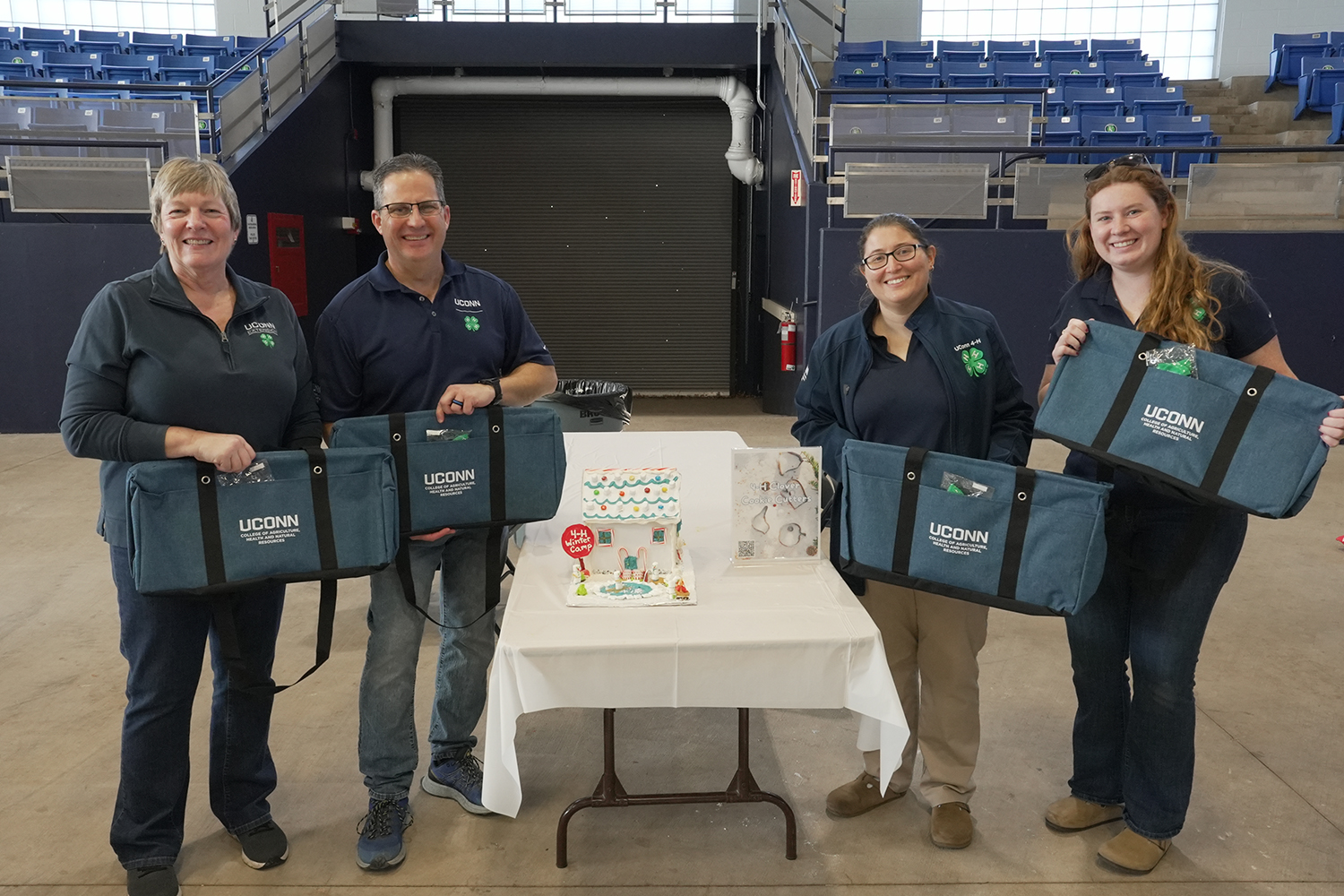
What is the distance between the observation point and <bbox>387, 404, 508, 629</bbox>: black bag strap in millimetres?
2244

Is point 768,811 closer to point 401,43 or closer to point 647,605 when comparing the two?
point 647,605

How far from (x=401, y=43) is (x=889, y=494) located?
28.0 feet

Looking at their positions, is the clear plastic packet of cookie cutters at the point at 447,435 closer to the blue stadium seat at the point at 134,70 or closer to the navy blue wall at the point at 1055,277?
the navy blue wall at the point at 1055,277

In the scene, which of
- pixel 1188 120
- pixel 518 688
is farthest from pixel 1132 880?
pixel 1188 120

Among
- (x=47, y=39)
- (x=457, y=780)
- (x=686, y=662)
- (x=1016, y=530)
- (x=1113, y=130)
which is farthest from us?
(x=47, y=39)

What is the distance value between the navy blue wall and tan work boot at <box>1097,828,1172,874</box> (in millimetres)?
5566

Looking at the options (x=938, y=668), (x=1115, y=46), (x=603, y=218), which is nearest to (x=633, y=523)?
(x=938, y=668)

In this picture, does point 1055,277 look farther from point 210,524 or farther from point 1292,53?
point 210,524

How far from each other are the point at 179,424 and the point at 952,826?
1987 millimetres

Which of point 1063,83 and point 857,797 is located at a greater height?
point 1063,83

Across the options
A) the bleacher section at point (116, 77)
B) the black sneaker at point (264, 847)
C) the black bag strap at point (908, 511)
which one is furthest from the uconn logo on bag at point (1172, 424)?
the bleacher section at point (116, 77)

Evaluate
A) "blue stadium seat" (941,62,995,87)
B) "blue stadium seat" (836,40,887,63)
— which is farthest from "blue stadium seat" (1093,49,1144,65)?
"blue stadium seat" (836,40,887,63)

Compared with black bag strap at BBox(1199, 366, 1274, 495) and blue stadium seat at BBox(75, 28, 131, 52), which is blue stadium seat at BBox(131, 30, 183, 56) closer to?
blue stadium seat at BBox(75, 28, 131, 52)

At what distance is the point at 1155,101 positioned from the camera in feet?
31.7
